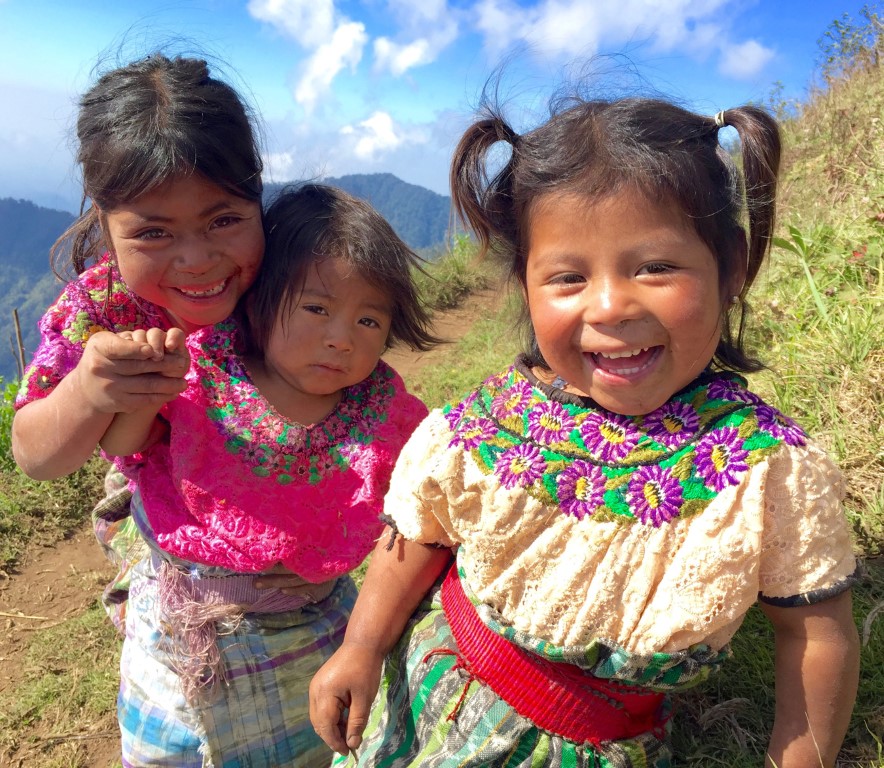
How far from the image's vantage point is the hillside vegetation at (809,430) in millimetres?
1734

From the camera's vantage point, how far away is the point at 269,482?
5.86ft

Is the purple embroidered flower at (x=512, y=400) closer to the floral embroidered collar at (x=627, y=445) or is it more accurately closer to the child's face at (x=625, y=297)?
the floral embroidered collar at (x=627, y=445)

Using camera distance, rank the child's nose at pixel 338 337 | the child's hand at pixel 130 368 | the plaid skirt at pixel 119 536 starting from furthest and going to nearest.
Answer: the plaid skirt at pixel 119 536 < the child's nose at pixel 338 337 < the child's hand at pixel 130 368

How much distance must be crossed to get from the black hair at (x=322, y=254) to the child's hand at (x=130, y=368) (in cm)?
33

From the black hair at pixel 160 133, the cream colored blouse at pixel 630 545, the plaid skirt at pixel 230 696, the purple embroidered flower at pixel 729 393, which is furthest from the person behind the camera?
the plaid skirt at pixel 230 696

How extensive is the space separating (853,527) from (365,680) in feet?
4.86

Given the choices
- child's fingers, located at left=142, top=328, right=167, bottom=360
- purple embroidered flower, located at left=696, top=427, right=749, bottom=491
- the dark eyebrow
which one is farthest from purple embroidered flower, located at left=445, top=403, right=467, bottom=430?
the dark eyebrow

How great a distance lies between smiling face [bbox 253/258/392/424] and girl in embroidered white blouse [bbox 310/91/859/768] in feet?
1.05

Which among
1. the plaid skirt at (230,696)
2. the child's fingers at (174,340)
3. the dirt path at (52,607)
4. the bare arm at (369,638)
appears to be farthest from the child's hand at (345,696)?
the dirt path at (52,607)

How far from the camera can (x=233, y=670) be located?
6.05ft

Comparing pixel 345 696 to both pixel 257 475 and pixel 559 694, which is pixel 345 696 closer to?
pixel 559 694

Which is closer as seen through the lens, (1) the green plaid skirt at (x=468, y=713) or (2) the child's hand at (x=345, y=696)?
(1) the green plaid skirt at (x=468, y=713)

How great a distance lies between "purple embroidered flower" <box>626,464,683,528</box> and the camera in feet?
4.17

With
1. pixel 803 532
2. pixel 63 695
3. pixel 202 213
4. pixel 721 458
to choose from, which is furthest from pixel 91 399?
pixel 63 695
